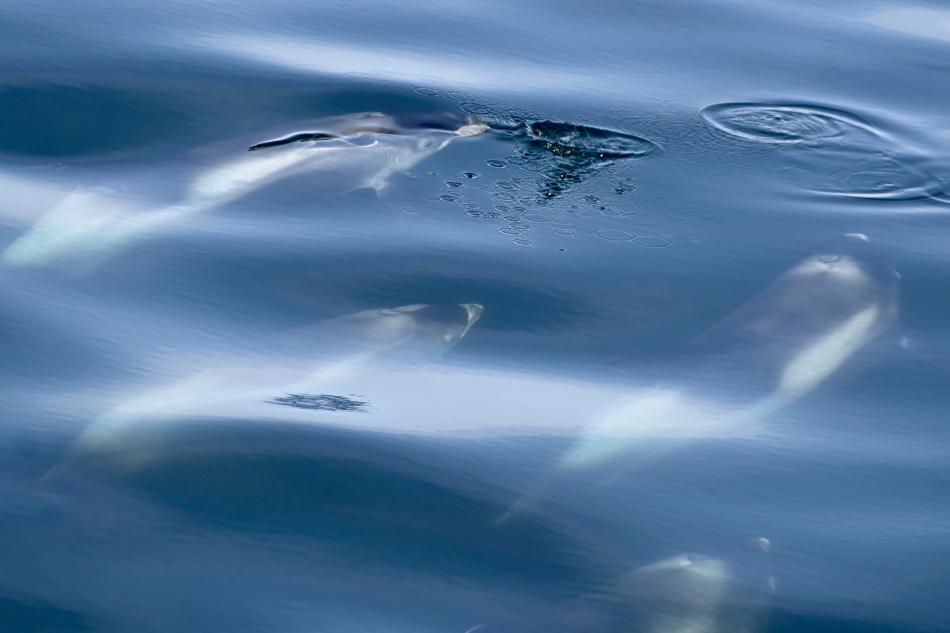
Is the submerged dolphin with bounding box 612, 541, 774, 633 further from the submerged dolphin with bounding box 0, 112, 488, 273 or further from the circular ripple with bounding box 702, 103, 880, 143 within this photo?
the circular ripple with bounding box 702, 103, 880, 143

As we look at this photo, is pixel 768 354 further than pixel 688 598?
Yes

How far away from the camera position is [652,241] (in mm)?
11617

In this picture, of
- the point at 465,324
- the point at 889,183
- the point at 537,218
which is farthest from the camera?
the point at 889,183

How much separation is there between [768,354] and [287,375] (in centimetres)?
355

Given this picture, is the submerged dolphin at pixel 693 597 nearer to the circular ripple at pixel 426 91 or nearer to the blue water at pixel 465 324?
the blue water at pixel 465 324

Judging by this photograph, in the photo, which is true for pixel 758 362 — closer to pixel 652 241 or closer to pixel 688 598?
pixel 652 241

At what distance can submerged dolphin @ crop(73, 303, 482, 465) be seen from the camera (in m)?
8.36

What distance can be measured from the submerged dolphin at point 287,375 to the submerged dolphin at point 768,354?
4.97 ft

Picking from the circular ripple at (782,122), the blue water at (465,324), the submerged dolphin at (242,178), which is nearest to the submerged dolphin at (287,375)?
the blue water at (465,324)

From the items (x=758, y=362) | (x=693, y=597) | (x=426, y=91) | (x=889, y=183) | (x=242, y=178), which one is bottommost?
(x=758, y=362)

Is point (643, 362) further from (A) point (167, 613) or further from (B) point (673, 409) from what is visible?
(A) point (167, 613)

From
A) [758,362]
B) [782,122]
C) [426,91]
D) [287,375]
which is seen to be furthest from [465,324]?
[782,122]

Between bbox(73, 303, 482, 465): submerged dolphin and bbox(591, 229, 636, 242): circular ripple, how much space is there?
1.66 metres

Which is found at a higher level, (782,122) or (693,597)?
(782,122)
